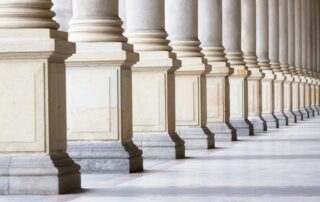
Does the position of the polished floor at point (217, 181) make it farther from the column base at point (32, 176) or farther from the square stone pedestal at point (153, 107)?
the square stone pedestal at point (153, 107)

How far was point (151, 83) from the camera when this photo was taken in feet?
88.3

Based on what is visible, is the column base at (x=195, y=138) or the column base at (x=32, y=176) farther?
the column base at (x=195, y=138)

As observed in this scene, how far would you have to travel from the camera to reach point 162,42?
27500mm

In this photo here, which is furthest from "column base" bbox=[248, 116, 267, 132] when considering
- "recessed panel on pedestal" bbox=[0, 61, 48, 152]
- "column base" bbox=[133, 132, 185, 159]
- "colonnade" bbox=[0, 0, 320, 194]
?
"recessed panel on pedestal" bbox=[0, 61, 48, 152]

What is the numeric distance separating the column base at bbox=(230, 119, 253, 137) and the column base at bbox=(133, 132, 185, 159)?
50.6 ft

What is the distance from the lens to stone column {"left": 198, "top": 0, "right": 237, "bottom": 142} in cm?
3734

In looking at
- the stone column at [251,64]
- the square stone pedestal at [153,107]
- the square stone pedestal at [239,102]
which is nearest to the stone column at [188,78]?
the square stone pedestal at [153,107]

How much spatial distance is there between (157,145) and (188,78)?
599cm

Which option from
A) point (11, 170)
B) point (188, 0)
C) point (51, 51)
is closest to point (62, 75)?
point (51, 51)

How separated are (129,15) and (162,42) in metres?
1.26

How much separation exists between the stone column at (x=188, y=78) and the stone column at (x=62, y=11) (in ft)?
23.5

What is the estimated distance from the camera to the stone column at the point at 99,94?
22.3 m

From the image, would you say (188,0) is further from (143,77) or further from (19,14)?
(19,14)

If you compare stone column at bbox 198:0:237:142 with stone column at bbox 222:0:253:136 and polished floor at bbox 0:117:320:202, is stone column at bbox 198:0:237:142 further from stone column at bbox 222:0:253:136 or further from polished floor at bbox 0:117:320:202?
polished floor at bbox 0:117:320:202
